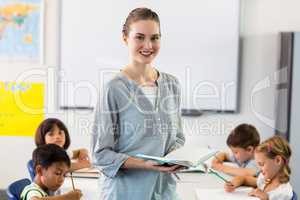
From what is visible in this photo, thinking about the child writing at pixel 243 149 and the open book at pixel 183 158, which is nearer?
the open book at pixel 183 158

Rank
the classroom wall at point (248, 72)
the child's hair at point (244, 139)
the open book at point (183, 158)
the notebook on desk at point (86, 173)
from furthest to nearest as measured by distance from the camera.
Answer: the classroom wall at point (248, 72)
the child's hair at point (244, 139)
the notebook on desk at point (86, 173)
the open book at point (183, 158)

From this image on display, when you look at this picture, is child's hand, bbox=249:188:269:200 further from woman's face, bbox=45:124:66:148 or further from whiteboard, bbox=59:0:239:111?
whiteboard, bbox=59:0:239:111

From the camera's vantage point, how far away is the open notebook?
1795 mm

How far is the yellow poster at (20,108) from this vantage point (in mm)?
3316

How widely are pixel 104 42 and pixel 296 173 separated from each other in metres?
1.80

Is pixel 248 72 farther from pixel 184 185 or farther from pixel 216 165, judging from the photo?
pixel 184 185

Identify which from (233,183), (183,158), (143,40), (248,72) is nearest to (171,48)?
(248,72)

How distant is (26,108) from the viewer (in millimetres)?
3350

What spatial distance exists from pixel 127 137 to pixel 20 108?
2353 mm

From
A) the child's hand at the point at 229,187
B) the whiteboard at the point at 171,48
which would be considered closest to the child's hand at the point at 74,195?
the child's hand at the point at 229,187

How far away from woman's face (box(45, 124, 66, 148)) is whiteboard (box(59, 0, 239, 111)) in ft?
2.57

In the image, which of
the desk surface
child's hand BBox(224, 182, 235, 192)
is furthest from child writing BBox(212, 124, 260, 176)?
child's hand BBox(224, 182, 235, 192)

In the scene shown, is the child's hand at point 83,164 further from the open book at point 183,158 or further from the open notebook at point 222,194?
the open book at point 183,158

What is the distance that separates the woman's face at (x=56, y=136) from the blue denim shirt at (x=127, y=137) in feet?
3.99
